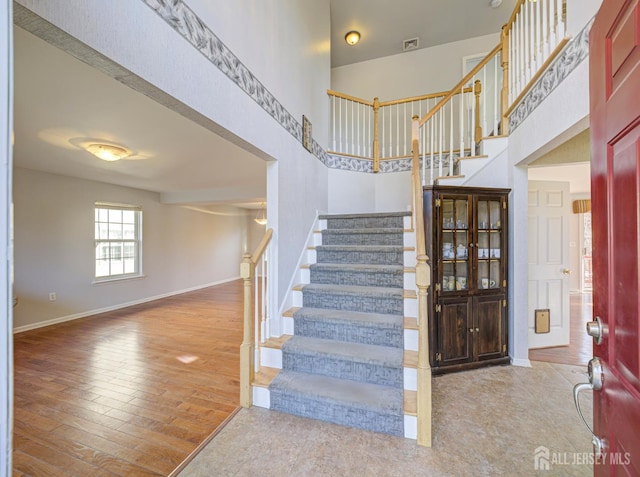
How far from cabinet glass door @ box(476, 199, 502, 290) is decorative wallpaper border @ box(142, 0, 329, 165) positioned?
2154mm

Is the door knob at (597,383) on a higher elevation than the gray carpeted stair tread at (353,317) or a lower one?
higher

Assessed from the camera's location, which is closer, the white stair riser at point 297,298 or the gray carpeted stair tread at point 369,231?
the white stair riser at point 297,298

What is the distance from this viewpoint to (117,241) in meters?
5.19

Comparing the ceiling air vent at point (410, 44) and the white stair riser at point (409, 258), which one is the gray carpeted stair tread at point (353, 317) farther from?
the ceiling air vent at point (410, 44)

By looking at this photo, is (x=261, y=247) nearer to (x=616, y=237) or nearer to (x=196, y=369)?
(x=196, y=369)

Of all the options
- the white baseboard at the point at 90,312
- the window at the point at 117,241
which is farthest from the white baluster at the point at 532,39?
the white baseboard at the point at 90,312

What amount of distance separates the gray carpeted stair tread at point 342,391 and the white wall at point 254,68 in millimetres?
683

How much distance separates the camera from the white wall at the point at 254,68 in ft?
3.59

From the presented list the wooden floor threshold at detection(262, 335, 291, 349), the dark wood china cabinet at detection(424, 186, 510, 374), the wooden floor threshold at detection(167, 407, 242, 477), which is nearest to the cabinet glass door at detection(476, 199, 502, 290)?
the dark wood china cabinet at detection(424, 186, 510, 374)

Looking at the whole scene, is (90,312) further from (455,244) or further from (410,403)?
(455,244)

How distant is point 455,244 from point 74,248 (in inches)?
219

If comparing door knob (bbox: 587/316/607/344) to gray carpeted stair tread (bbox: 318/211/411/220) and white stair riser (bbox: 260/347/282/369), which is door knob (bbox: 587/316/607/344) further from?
gray carpeted stair tread (bbox: 318/211/411/220)

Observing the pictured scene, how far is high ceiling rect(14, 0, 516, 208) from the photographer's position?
1.72m

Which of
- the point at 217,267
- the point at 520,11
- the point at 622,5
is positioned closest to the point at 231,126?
the point at 622,5
